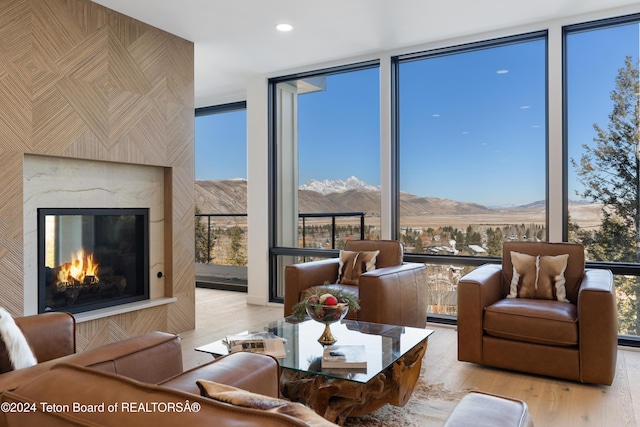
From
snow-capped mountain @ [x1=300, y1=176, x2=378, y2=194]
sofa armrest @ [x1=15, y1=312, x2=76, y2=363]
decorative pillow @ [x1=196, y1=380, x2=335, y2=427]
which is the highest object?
snow-capped mountain @ [x1=300, y1=176, x2=378, y2=194]

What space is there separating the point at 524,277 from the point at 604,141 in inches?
56.3

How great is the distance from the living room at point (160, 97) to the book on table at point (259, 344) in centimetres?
161

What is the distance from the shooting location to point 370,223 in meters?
5.00

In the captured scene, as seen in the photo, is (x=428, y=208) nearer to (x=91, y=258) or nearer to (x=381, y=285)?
(x=381, y=285)

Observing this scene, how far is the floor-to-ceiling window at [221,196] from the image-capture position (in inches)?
269

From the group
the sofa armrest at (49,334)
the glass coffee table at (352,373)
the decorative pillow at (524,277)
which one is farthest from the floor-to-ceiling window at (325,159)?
the sofa armrest at (49,334)

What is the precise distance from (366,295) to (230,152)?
421cm

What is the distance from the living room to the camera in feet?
10.4

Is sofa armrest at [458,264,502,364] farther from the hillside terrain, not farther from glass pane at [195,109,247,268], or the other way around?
glass pane at [195,109,247,268]

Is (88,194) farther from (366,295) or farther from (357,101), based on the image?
(357,101)

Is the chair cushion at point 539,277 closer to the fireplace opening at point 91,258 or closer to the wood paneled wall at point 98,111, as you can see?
the wood paneled wall at point 98,111

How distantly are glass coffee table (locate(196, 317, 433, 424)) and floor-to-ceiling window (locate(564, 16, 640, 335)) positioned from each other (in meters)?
2.11

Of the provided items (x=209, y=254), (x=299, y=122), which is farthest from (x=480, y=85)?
(x=209, y=254)

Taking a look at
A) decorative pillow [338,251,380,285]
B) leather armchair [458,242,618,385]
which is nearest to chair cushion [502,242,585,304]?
leather armchair [458,242,618,385]
